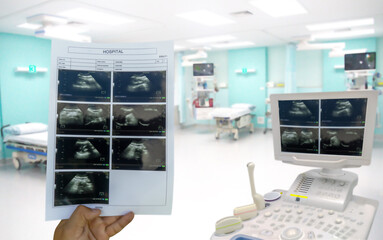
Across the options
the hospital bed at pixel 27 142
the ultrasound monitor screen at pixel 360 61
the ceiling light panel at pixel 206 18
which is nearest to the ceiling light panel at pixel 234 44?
the ceiling light panel at pixel 206 18

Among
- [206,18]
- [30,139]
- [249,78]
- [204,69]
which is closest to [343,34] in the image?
[249,78]

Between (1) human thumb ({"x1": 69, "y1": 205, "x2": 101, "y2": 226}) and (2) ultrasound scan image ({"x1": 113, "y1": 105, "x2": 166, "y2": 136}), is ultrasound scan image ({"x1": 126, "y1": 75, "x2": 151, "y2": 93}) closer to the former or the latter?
(2) ultrasound scan image ({"x1": 113, "y1": 105, "x2": 166, "y2": 136})

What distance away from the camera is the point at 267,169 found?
5.37 m

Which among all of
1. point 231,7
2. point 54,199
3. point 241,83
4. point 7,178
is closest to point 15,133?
point 7,178

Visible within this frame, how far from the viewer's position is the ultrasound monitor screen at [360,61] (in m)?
6.84

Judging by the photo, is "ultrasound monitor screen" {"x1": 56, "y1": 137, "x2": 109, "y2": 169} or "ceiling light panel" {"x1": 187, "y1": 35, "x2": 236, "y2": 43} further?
"ceiling light panel" {"x1": 187, "y1": 35, "x2": 236, "y2": 43}

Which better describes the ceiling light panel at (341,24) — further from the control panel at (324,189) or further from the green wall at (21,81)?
the green wall at (21,81)

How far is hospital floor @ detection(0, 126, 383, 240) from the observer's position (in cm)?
322

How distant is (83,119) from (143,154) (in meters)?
0.24

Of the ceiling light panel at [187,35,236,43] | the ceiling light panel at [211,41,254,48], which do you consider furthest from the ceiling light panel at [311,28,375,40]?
the ceiling light panel at [187,35,236,43]

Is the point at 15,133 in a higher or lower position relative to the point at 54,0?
lower

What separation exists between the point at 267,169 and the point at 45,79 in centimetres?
527

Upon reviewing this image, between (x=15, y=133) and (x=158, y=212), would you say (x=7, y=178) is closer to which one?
(x=15, y=133)

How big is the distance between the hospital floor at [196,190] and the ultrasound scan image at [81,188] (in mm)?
2203
